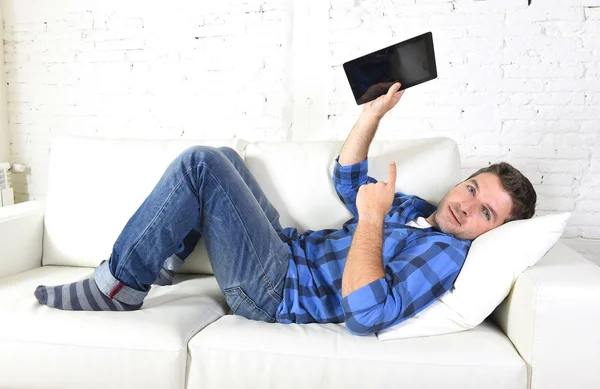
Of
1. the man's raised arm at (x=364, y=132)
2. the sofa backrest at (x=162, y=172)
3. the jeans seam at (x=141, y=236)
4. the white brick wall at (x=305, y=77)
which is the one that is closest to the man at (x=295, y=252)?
the jeans seam at (x=141, y=236)

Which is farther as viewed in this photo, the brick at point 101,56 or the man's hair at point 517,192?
the brick at point 101,56

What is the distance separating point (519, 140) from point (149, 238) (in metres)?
1.70

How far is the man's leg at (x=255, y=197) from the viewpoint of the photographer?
1.75 m

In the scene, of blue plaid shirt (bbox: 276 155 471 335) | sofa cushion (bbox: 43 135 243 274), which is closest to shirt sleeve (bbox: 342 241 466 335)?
blue plaid shirt (bbox: 276 155 471 335)

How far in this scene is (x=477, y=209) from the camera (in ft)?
5.27

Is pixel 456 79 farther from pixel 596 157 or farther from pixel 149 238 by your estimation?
pixel 149 238

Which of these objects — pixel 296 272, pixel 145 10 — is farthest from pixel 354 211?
pixel 145 10

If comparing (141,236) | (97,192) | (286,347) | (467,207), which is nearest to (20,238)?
(97,192)

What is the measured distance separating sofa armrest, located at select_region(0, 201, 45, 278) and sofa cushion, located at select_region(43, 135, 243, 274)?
0.03 meters

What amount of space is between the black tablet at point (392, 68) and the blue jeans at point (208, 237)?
20.0 inches

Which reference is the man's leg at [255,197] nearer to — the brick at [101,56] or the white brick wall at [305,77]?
the white brick wall at [305,77]

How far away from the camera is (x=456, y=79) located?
2.42 metres

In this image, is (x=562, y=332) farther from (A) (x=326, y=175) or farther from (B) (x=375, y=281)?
(A) (x=326, y=175)

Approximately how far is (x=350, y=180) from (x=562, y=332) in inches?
30.2
